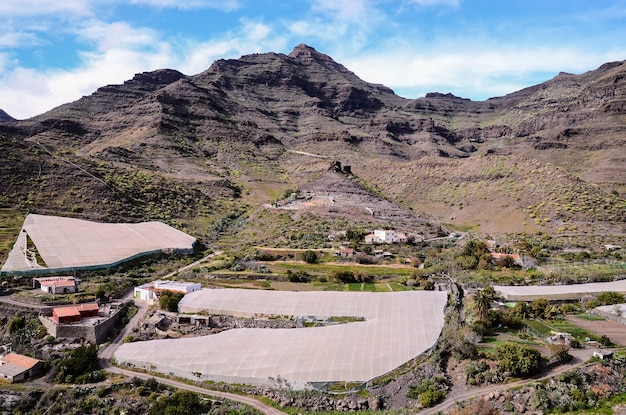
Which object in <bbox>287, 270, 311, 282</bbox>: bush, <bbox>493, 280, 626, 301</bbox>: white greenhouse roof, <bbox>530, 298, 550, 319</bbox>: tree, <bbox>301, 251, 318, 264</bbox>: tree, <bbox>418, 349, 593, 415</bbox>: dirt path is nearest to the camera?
<bbox>418, 349, 593, 415</bbox>: dirt path

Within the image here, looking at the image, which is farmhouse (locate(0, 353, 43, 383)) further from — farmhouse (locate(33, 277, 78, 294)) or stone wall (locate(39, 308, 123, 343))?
farmhouse (locate(33, 277, 78, 294))

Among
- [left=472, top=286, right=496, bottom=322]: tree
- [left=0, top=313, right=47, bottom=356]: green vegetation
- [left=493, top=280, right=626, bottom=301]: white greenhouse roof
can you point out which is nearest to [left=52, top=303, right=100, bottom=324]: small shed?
[left=0, top=313, right=47, bottom=356]: green vegetation

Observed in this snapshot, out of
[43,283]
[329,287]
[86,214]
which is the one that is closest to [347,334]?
[329,287]

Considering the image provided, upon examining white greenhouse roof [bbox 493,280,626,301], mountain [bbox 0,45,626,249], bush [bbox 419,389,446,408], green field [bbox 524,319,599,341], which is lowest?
bush [bbox 419,389,446,408]

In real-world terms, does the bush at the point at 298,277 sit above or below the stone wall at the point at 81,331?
above

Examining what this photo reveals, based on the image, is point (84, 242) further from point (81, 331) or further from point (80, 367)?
point (80, 367)

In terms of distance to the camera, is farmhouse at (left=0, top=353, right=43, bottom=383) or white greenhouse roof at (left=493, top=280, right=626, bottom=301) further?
white greenhouse roof at (left=493, top=280, right=626, bottom=301)

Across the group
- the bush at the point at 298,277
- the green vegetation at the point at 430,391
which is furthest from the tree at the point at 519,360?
the bush at the point at 298,277

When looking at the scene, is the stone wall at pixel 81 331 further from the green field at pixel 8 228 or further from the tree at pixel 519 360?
the tree at pixel 519 360

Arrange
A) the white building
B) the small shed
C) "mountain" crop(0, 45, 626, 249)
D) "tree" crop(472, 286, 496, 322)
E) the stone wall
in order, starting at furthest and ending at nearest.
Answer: "mountain" crop(0, 45, 626, 249) → the white building → the small shed → the stone wall → "tree" crop(472, 286, 496, 322)
